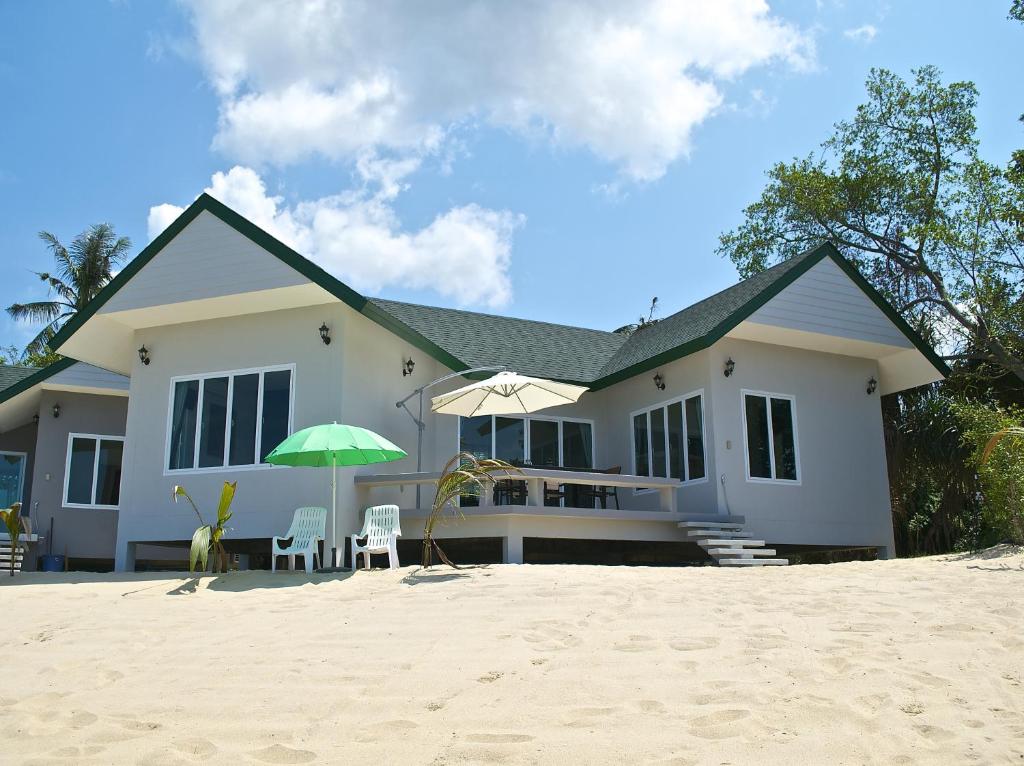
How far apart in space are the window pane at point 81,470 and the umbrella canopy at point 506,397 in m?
8.19

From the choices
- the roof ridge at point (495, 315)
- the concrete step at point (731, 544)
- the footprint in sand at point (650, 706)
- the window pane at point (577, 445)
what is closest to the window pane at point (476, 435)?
the window pane at point (577, 445)

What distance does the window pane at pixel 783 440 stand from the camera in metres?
14.7

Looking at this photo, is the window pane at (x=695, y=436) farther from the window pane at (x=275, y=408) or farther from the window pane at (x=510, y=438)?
the window pane at (x=275, y=408)

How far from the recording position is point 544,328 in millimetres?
19250

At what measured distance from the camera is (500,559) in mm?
13859

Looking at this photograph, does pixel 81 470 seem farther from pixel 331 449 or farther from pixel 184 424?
pixel 331 449

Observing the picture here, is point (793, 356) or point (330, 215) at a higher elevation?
point (330, 215)

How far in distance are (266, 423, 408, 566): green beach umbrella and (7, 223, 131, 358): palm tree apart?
2848cm

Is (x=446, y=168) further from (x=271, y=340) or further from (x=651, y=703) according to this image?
(x=651, y=703)

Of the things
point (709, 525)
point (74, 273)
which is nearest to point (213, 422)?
point (709, 525)

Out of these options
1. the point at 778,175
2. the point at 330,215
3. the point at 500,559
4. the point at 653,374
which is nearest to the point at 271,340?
the point at 330,215

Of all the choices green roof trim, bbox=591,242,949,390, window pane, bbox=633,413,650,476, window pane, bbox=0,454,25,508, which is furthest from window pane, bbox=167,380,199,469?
window pane, bbox=633,413,650,476

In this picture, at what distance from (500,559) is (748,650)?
25.3 feet

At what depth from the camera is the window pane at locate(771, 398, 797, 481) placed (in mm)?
14688
